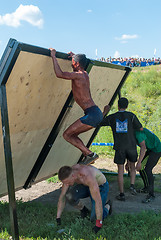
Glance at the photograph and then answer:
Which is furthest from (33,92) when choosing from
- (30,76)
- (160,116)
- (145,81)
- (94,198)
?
(145,81)

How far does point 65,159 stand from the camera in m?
5.62

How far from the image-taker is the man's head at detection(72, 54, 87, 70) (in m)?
3.69

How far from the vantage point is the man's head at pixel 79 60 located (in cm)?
369

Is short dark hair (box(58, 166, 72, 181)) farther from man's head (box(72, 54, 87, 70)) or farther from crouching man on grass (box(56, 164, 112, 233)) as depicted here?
man's head (box(72, 54, 87, 70))

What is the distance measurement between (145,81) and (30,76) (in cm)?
1770

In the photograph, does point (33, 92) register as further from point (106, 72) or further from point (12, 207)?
point (106, 72)

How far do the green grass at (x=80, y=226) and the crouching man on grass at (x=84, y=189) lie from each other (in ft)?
0.41

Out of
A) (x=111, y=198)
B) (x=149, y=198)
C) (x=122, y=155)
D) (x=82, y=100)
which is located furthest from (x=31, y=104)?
(x=149, y=198)

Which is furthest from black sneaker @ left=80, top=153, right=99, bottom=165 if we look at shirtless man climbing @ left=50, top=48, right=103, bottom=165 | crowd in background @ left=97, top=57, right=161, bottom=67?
crowd in background @ left=97, top=57, right=161, bottom=67

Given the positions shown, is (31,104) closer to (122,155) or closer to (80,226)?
(80,226)

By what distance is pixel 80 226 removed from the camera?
364 cm

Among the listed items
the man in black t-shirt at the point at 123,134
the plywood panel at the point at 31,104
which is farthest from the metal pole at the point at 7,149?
the man in black t-shirt at the point at 123,134

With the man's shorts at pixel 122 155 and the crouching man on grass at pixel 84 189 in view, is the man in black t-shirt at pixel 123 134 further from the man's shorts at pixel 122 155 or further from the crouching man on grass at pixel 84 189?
the crouching man on grass at pixel 84 189

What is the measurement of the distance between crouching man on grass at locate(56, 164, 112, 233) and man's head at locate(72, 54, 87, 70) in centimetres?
133
